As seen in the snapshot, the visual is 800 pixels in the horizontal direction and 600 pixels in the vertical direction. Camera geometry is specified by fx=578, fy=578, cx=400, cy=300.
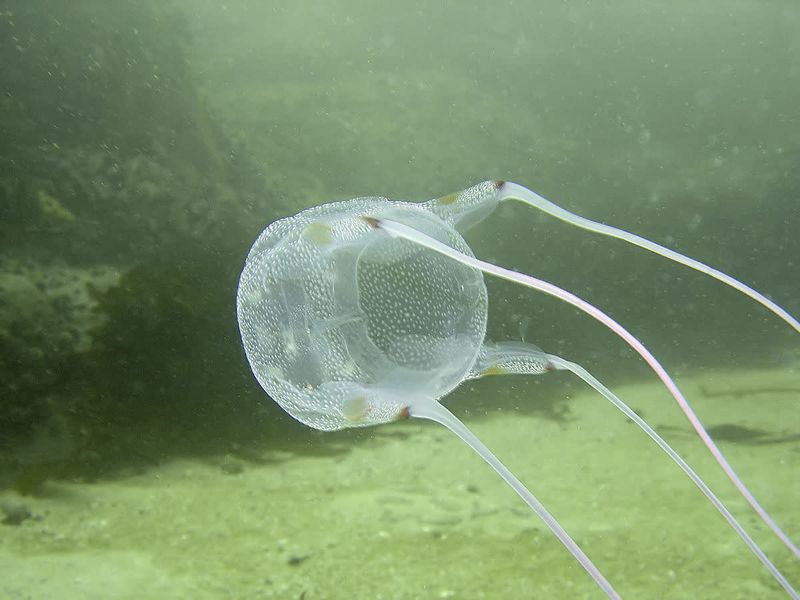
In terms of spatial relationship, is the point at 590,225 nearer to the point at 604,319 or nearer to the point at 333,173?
the point at 604,319

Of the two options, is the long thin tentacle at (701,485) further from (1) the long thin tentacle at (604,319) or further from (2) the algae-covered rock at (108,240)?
(2) the algae-covered rock at (108,240)

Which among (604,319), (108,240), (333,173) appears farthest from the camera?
(333,173)

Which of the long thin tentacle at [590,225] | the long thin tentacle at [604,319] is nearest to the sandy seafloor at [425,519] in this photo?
the long thin tentacle at [604,319]

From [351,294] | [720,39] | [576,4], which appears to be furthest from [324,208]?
[720,39]

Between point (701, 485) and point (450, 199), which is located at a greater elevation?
point (450, 199)

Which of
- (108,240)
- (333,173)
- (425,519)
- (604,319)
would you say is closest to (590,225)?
(604,319)

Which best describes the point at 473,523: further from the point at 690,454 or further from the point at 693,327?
the point at 693,327

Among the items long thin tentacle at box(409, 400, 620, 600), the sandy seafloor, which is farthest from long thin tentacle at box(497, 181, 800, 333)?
the sandy seafloor
